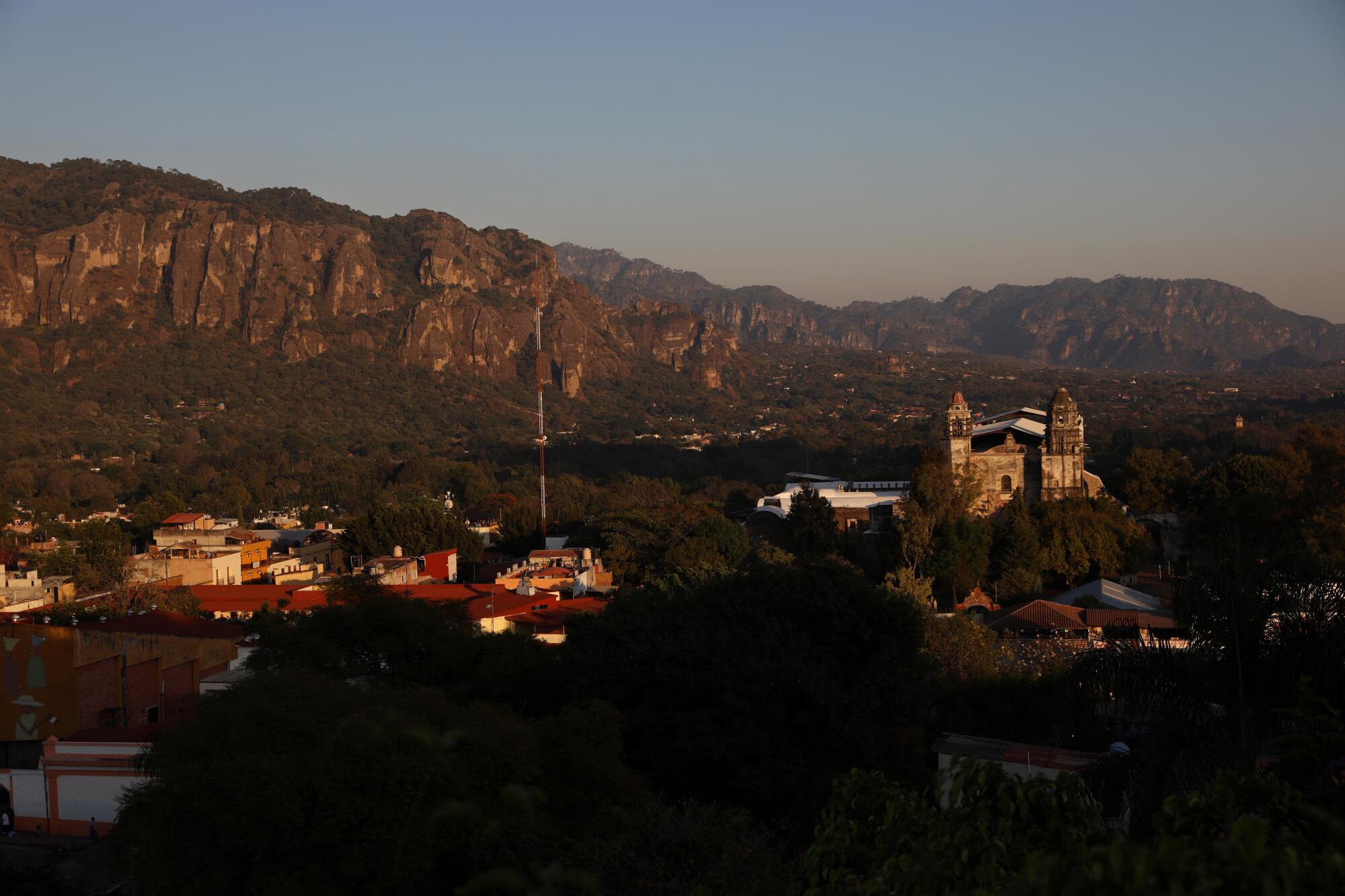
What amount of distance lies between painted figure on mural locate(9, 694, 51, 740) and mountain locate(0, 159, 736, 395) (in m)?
111

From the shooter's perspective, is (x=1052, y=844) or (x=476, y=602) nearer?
(x=1052, y=844)

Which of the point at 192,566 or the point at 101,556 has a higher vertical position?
the point at 101,556

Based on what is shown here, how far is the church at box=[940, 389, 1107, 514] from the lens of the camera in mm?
41000

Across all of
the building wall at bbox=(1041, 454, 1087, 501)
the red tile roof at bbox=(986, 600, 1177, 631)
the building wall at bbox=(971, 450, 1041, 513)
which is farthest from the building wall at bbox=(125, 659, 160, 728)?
the building wall at bbox=(1041, 454, 1087, 501)

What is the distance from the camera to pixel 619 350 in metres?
165

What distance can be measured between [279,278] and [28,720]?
130810 mm


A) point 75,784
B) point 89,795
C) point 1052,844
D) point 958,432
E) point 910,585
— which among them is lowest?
point 89,795

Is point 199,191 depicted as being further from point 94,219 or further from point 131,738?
point 131,738

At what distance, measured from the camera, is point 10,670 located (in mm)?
17375

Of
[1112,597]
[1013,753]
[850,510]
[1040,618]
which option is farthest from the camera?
[850,510]

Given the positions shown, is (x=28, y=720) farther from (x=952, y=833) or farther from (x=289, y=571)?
(x=289, y=571)

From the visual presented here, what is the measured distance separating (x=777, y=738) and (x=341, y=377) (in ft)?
405

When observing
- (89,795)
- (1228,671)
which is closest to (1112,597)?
(89,795)

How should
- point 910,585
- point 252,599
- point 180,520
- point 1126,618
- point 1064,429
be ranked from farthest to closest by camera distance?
point 180,520
point 1064,429
point 252,599
point 1126,618
point 910,585
